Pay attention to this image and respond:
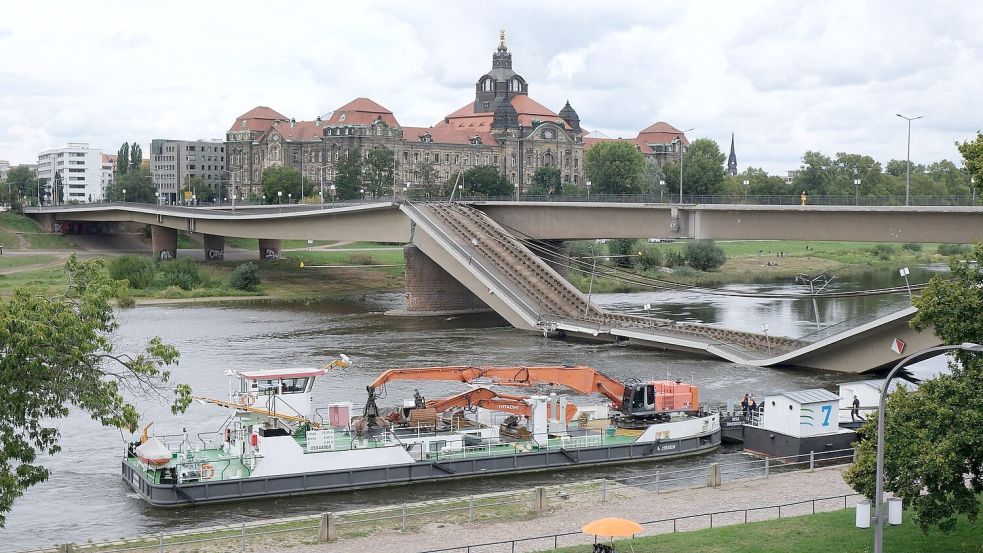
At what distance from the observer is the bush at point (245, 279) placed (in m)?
109

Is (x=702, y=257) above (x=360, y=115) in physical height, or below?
below

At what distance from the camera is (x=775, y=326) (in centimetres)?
7906

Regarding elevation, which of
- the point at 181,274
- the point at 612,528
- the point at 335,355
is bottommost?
the point at 612,528

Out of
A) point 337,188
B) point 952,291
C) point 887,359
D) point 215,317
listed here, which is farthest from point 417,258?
point 337,188

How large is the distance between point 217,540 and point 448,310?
61.3m

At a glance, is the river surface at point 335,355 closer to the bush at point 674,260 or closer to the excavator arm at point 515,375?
the excavator arm at point 515,375

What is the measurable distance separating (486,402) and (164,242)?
9361 centimetres

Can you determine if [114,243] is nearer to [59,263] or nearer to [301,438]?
[59,263]

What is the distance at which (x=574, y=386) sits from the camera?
45156mm

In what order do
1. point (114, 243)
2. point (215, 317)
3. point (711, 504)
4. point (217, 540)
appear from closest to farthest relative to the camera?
point (217, 540) → point (711, 504) → point (215, 317) → point (114, 243)

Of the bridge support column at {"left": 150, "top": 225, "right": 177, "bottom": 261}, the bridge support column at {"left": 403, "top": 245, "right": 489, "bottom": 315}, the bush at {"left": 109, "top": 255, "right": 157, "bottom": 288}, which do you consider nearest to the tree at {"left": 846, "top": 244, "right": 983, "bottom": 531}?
the bridge support column at {"left": 403, "top": 245, "right": 489, "bottom": 315}

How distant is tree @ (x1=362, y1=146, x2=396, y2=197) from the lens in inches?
6964

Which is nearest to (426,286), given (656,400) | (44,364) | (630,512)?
(656,400)

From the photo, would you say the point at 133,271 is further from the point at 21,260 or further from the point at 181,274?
the point at 21,260
